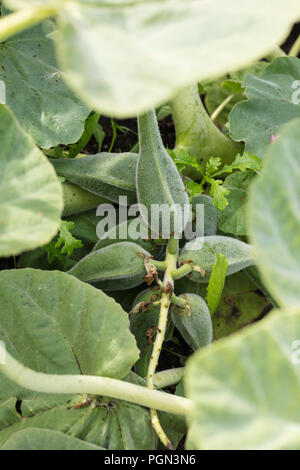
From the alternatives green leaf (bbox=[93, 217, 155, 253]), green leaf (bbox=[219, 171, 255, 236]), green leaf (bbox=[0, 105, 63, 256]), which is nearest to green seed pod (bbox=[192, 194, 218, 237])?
green leaf (bbox=[219, 171, 255, 236])

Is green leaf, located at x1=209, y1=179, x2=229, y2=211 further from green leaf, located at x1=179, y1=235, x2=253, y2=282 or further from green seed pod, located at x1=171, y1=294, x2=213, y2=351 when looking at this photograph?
green seed pod, located at x1=171, y1=294, x2=213, y2=351

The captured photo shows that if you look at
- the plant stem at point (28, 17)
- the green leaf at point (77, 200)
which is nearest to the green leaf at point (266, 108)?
the green leaf at point (77, 200)

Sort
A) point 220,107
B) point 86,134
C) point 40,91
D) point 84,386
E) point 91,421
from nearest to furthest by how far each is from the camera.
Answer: point 84,386 < point 91,421 < point 40,91 < point 86,134 < point 220,107

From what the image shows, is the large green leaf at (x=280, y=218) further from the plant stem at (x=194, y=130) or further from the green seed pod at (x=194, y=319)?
the plant stem at (x=194, y=130)

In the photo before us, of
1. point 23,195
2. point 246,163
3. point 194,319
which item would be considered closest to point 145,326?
point 194,319

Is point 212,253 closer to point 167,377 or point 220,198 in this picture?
point 220,198

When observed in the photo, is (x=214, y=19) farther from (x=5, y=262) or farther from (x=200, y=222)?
(x=5, y=262)
